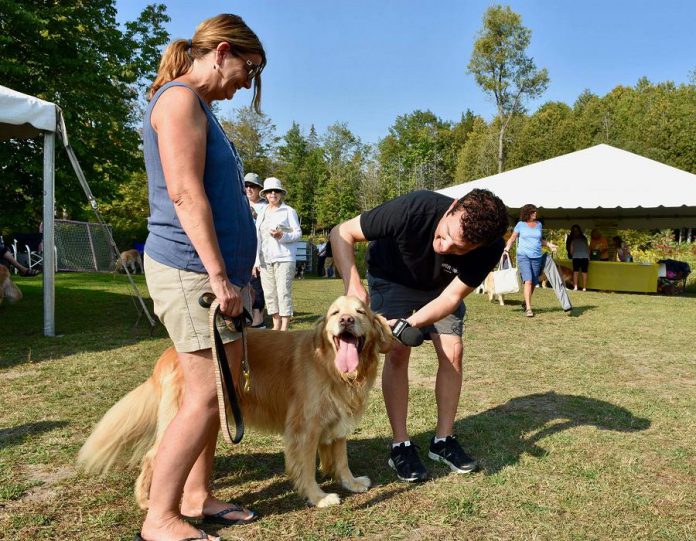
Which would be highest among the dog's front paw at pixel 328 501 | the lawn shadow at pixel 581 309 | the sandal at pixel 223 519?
the lawn shadow at pixel 581 309

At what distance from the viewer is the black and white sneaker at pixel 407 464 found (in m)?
3.26

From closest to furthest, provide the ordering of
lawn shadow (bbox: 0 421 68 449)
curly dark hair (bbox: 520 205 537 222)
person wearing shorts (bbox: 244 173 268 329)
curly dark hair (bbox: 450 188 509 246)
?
curly dark hair (bbox: 450 188 509 246)
lawn shadow (bbox: 0 421 68 449)
person wearing shorts (bbox: 244 173 268 329)
curly dark hair (bbox: 520 205 537 222)

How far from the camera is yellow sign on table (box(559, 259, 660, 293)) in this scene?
1552cm

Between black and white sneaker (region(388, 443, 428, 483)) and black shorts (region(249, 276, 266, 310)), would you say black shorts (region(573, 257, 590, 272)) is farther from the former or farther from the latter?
black and white sneaker (region(388, 443, 428, 483))

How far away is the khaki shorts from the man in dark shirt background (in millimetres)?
1092

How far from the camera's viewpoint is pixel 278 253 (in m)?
7.17

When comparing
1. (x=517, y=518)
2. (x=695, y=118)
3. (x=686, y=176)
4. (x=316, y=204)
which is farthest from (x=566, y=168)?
(x=316, y=204)

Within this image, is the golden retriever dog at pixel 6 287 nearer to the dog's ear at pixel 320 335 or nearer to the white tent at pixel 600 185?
the dog's ear at pixel 320 335

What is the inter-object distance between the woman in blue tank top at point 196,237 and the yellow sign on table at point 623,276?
52.0 feet

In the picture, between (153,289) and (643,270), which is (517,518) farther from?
(643,270)

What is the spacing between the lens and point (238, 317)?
2.30 m

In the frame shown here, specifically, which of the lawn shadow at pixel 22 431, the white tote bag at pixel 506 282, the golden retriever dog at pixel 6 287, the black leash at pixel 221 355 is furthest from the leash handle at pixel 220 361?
the white tote bag at pixel 506 282

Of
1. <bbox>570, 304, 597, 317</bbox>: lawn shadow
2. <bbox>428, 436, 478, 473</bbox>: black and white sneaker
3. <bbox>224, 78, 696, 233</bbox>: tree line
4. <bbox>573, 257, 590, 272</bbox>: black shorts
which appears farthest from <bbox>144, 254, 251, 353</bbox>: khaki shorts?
<bbox>224, 78, 696, 233</bbox>: tree line

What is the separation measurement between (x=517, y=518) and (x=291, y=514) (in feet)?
3.89
